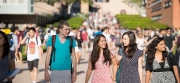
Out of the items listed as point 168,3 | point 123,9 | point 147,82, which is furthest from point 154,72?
point 123,9

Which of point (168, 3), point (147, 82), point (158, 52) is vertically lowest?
point (147, 82)

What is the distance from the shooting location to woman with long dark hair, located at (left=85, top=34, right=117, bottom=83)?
640 cm

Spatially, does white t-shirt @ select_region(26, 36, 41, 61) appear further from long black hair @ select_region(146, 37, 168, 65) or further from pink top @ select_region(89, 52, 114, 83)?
long black hair @ select_region(146, 37, 168, 65)

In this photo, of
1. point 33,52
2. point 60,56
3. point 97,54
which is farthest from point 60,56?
point 33,52

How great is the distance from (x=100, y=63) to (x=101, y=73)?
178 millimetres

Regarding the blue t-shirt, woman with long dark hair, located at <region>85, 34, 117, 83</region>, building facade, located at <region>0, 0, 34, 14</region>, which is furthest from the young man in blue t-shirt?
building facade, located at <region>0, 0, 34, 14</region>

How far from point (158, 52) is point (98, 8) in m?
101

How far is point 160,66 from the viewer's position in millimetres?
6078

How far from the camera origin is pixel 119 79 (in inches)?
243

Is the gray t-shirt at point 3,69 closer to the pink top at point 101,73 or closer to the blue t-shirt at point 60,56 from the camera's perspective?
the blue t-shirt at point 60,56

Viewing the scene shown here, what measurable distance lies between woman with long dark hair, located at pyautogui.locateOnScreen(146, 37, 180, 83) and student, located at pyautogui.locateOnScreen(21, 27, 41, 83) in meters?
4.51

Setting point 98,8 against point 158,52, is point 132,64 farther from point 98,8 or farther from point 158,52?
point 98,8

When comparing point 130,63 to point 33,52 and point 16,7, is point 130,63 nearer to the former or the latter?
point 33,52

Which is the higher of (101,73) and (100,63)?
(100,63)
